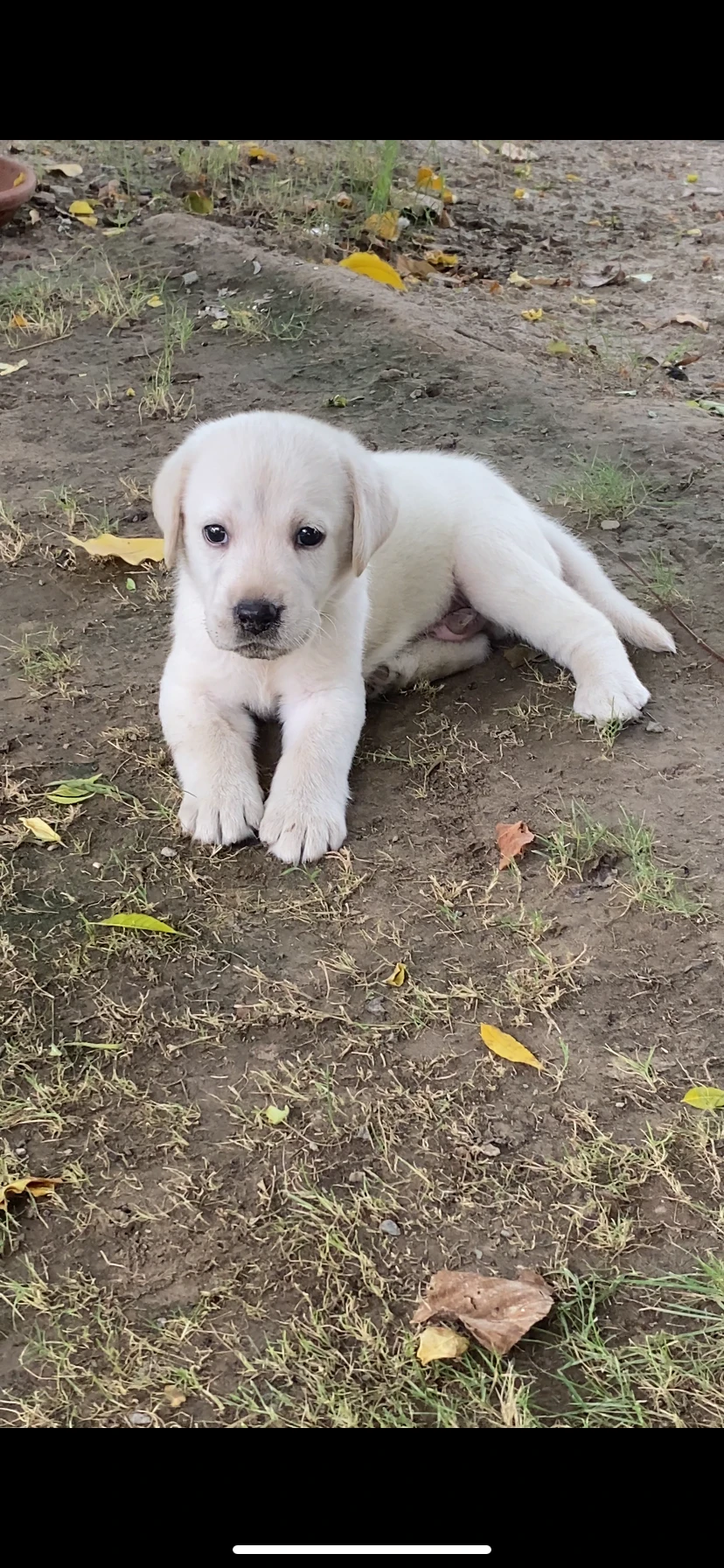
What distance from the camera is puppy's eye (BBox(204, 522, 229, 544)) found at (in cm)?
269

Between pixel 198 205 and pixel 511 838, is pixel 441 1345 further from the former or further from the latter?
pixel 198 205

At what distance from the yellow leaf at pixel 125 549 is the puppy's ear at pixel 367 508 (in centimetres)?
116

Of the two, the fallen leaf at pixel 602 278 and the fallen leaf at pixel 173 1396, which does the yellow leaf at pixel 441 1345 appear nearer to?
the fallen leaf at pixel 173 1396

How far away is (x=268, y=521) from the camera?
2654 millimetres

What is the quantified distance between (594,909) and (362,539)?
3.30 feet

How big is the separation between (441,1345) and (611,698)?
1.80 metres

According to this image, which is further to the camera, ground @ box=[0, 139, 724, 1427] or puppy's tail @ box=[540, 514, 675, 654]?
puppy's tail @ box=[540, 514, 675, 654]

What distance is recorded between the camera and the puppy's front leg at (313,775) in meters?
2.74

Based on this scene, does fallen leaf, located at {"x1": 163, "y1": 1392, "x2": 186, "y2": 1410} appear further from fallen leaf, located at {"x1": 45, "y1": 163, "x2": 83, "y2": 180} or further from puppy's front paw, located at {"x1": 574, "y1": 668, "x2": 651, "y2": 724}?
fallen leaf, located at {"x1": 45, "y1": 163, "x2": 83, "y2": 180}

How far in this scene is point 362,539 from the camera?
9.18ft

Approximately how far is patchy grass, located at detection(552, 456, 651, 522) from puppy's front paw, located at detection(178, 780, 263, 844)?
6.39 ft

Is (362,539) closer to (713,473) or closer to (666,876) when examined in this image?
(666,876)

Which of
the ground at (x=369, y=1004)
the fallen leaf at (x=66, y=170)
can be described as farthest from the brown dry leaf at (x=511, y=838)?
the fallen leaf at (x=66, y=170)

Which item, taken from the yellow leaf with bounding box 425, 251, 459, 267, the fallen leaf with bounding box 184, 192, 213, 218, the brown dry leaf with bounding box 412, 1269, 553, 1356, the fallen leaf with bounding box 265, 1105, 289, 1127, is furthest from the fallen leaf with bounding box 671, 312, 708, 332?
the brown dry leaf with bounding box 412, 1269, 553, 1356
